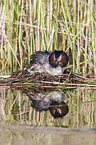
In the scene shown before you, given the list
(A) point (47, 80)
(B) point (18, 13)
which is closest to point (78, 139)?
(A) point (47, 80)

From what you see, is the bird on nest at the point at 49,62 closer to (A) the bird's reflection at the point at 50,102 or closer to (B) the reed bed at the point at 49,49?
(B) the reed bed at the point at 49,49

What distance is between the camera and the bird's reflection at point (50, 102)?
7.97 ft

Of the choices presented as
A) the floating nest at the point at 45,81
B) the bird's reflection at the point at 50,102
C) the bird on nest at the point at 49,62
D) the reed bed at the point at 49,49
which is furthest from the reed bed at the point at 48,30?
the bird's reflection at the point at 50,102

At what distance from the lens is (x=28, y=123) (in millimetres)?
2043

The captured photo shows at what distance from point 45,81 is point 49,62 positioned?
49cm

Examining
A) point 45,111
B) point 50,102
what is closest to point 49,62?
point 50,102

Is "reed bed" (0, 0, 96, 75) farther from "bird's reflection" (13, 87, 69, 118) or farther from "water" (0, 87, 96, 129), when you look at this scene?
"water" (0, 87, 96, 129)

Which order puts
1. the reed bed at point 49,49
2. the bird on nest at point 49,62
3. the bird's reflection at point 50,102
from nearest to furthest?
the reed bed at point 49,49
the bird's reflection at point 50,102
the bird on nest at point 49,62

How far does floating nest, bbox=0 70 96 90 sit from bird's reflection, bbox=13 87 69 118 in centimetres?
51

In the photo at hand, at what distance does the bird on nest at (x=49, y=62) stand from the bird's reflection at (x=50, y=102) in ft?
3.02

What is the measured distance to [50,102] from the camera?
2.86m

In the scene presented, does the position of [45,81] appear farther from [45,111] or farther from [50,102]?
[45,111]

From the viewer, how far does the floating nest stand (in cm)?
412

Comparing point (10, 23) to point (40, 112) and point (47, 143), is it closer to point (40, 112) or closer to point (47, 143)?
point (40, 112)
